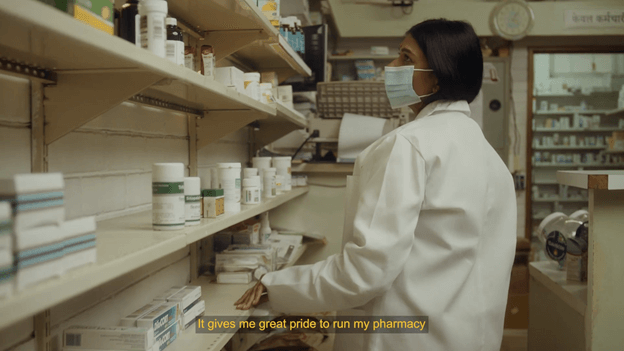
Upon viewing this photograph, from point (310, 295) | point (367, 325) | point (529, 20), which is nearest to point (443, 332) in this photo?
point (367, 325)

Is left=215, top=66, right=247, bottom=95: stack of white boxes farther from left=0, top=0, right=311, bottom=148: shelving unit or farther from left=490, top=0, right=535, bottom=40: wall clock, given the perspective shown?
left=490, top=0, right=535, bottom=40: wall clock

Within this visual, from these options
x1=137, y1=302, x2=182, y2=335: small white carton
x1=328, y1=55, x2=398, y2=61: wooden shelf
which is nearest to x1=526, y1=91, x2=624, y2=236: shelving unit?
x1=328, y1=55, x2=398, y2=61: wooden shelf

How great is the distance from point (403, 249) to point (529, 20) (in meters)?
4.66

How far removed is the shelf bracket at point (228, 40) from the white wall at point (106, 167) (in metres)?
0.31

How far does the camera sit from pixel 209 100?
5.38 feet

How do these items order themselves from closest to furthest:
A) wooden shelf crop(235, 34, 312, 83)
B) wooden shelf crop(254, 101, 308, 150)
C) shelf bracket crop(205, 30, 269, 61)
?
shelf bracket crop(205, 30, 269, 61) → wooden shelf crop(235, 34, 312, 83) → wooden shelf crop(254, 101, 308, 150)

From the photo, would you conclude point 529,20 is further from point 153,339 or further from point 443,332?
point 153,339

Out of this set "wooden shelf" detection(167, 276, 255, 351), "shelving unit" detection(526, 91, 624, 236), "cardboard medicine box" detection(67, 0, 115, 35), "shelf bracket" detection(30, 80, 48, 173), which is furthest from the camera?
"shelving unit" detection(526, 91, 624, 236)

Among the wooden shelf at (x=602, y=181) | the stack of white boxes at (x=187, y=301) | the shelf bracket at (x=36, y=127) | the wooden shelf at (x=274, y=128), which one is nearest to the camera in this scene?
the shelf bracket at (x=36, y=127)

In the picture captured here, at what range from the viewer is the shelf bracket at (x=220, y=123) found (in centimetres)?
189

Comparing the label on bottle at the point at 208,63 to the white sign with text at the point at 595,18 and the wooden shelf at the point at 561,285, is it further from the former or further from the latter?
the white sign with text at the point at 595,18

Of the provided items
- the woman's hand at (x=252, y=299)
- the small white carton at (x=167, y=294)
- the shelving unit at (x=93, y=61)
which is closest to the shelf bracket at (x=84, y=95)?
the shelving unit at (x=93, y=61)

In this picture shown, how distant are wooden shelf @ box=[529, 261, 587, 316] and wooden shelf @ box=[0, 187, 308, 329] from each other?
53.6 inches

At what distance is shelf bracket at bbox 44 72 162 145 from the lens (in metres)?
0.99
